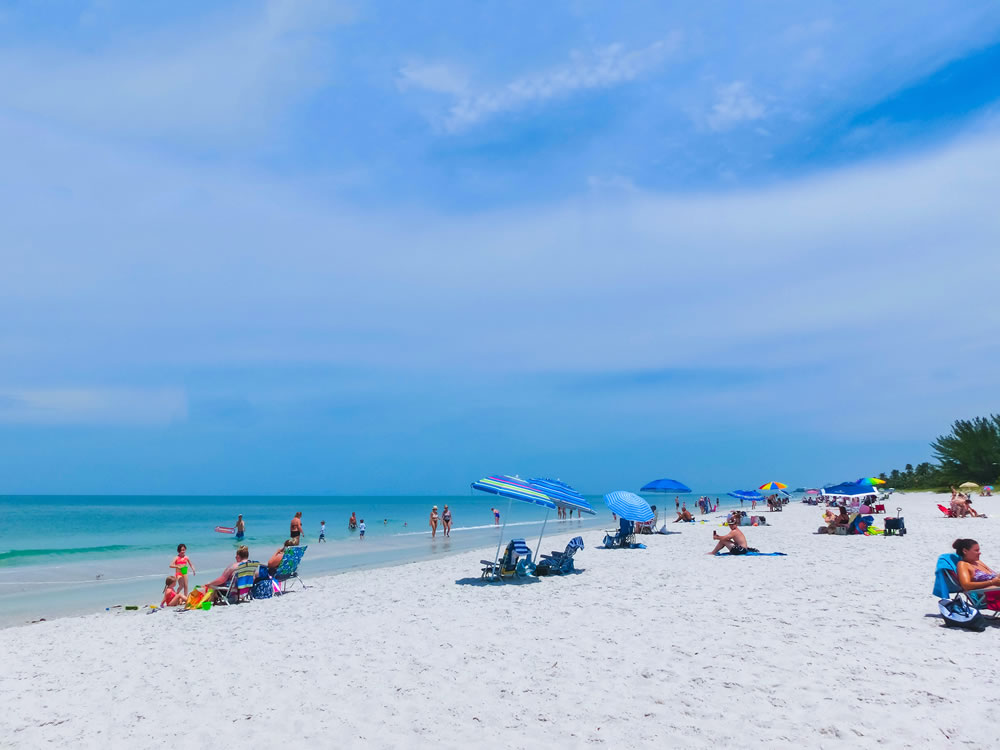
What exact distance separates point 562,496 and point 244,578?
5.43 metres

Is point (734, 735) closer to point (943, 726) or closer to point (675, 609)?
point (943, 726)

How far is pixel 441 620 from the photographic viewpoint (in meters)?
8.42

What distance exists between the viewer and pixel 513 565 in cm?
1159

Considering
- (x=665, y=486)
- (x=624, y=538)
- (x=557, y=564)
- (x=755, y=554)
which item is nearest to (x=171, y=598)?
(x=557, y=564)

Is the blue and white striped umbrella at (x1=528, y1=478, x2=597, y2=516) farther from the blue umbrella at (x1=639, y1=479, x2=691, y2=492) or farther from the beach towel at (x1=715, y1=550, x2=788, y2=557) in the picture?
the blue umbrella at (x1=639, y1=479, x2=691, y2=492)

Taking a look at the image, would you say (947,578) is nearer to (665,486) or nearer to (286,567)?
(286,567)

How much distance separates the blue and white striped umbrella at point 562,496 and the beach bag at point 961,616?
4.72 m

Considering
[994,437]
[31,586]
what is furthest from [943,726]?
[994,437]

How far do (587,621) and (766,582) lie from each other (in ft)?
13.0

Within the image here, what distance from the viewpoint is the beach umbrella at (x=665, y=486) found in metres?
22.1

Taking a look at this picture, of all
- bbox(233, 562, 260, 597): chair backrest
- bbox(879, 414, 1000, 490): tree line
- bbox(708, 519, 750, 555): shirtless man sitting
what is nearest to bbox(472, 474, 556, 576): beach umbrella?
bbox(233, 562, 260, 597): chair backrest

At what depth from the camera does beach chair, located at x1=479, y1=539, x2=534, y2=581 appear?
1154cm

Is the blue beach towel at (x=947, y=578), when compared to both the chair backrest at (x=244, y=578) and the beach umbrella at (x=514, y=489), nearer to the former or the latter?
the beach umbrella at (x=514, y=489)

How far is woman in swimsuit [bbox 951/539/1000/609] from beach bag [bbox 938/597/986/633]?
187mm
